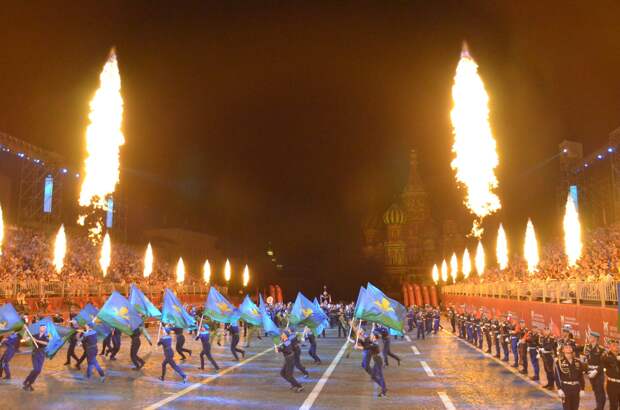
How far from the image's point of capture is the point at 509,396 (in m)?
15.4

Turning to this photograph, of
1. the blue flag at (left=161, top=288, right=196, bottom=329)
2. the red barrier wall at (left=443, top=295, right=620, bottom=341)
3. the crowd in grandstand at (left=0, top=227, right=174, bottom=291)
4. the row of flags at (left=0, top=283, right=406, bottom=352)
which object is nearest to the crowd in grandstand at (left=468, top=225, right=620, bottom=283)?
the red barrier wall at (left=443, top=295, right=620, bottom=341)

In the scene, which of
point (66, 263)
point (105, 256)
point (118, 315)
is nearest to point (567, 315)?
point (118, 315)

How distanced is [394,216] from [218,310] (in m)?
78.6

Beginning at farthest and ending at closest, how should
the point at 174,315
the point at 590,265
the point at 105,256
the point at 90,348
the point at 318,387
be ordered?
1. the point at 105,256
2. the point at 590,265
3. the point at 174,315
4. the point at 90,348
5. the point at 318,387

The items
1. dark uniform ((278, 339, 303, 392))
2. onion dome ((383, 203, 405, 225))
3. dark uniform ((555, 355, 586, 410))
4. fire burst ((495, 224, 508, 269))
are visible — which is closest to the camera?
dark uniform ((555, 355, 586, 410))

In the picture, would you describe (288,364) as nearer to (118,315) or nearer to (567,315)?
(118,315)

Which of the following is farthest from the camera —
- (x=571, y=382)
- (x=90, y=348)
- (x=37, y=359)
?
(x=90, y=348)

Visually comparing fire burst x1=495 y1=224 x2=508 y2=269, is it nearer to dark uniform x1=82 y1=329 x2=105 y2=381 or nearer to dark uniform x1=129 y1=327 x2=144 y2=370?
dark uniform x1=129 y1=327 x2=144 y2=370

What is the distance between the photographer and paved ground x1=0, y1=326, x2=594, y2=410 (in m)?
14.2

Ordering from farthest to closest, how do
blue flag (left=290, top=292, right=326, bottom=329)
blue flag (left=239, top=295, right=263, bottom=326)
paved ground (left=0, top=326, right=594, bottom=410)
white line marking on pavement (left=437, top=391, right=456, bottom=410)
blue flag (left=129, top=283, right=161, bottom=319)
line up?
1. blue flag (left=239, top=295, right=263, bottom=326)
2. blue flag (left=129, top=283, right=161, bottom=319)
3. blue flag (left=290, top=292, right=326, bottom=329)
4. paved ground (left=0, top=326, right=594, bottom=410)
5. white line marking on pavement (left=437, top=391, right=456, bottom=410)

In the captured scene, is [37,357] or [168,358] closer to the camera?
[37,357]

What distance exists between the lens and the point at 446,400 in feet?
48.0

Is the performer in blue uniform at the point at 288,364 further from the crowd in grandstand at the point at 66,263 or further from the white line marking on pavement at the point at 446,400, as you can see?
the crowd in grandstand at the point at 66,263

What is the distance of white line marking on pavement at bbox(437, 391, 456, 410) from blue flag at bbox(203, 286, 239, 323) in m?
11.9
